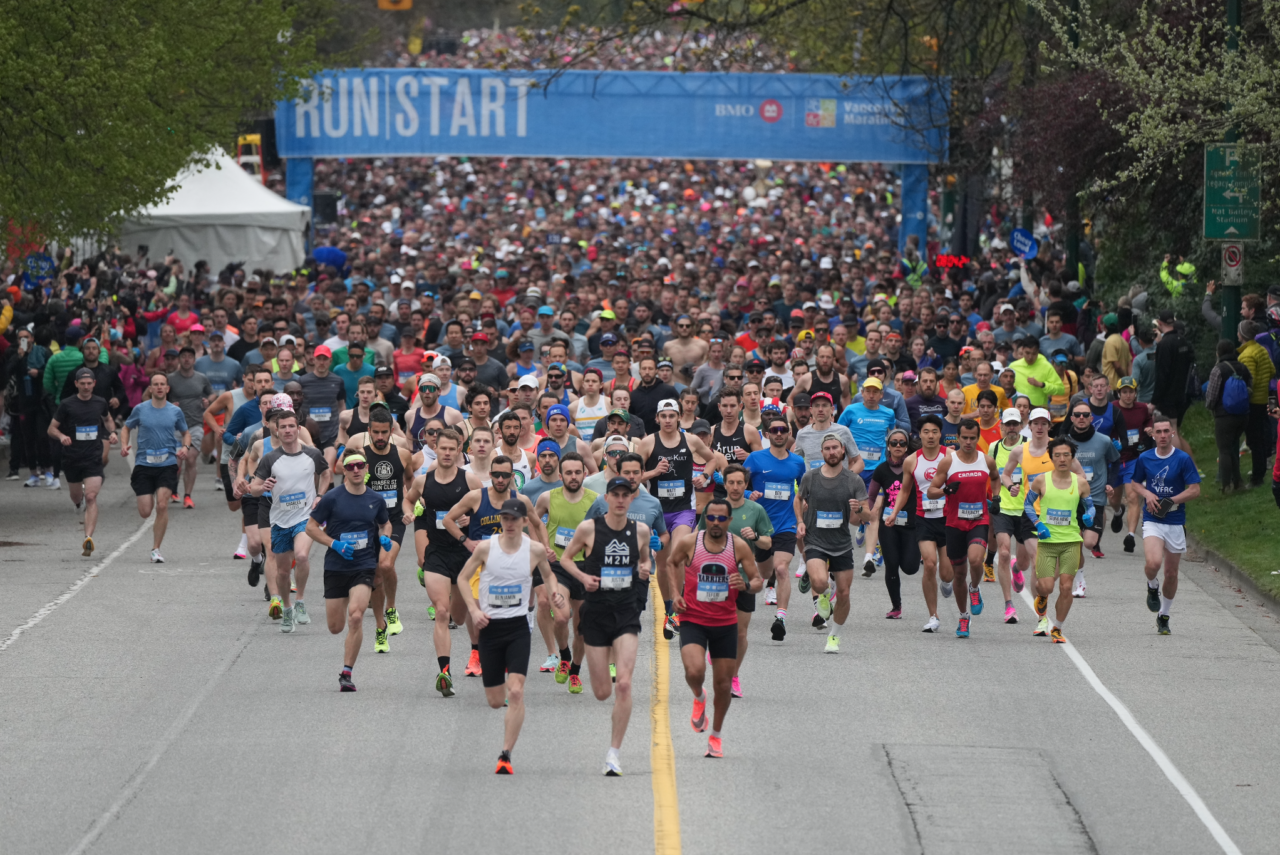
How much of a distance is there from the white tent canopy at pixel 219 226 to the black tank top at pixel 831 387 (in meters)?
19.5

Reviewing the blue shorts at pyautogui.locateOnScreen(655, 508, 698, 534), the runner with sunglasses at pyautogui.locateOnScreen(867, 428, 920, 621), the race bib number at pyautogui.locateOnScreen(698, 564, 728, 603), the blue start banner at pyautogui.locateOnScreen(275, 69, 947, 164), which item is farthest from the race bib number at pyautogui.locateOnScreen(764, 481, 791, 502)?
the blue start banner at pyautogui.locateOnScreen(275, 69, 947, 164)

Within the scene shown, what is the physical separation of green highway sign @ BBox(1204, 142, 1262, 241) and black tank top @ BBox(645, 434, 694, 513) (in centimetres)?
793

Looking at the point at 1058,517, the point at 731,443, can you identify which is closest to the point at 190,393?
the point at 731,443

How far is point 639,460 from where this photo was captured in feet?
43.4

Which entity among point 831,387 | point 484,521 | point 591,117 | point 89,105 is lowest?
point 484,521

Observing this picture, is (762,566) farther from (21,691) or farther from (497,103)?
(497,103)

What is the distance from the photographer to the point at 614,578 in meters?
11.5

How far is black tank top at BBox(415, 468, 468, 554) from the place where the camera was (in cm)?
1364

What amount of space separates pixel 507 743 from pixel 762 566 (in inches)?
198

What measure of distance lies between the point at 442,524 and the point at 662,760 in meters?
3.02

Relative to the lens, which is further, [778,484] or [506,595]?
[778,484]

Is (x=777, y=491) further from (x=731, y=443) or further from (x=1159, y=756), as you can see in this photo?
(x=1159, y=756)

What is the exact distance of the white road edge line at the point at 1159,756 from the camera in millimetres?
10047

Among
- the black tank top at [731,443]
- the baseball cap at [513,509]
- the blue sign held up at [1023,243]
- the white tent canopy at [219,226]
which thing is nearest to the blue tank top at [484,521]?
the baseball cap at [513,509]
